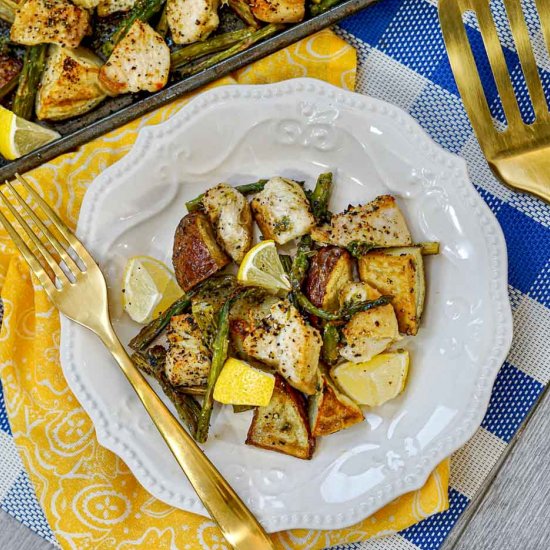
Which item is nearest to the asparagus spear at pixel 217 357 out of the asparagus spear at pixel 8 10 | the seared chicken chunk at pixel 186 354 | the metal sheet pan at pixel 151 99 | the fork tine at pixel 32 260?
the seared chicken chunk at pixel 186 354

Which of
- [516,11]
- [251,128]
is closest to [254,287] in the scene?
[251,128]

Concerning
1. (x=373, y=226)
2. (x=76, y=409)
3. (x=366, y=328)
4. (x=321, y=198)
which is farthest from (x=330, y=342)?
(x=76, y=409)

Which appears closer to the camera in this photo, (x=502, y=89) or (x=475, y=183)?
(x=502, y=89)

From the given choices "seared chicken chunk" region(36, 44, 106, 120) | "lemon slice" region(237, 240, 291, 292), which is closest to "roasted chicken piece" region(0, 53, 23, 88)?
"seared chicken chunk" region(36, 44, 106, 120)

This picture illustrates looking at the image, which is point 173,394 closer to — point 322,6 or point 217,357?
point 217,357

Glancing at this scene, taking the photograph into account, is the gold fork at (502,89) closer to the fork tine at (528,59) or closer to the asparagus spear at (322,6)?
the fork tine at (528,59)

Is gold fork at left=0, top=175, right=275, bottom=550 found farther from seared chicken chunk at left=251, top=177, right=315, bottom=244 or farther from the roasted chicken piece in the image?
seared chicken chunk at left=251, top=177, right=315, bottom=244

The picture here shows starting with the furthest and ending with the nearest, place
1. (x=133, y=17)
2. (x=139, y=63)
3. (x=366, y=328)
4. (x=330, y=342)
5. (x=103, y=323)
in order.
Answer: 1. (x=133, y=17)
2. (x=139, y=63)
3. (x=103, y=323)
4. (x=330, y=342)
5. (x=366, y=328)
